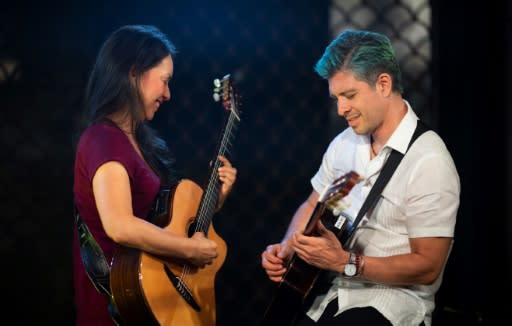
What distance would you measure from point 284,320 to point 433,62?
4.76ft

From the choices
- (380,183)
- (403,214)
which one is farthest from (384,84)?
(403,214)

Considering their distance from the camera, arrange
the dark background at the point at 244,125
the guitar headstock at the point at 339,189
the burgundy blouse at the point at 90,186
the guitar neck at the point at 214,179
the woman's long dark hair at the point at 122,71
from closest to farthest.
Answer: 1. the guitar headstock at the point at 339,189
2. the burgundy blouse at the point at 90,186
3. the woman's long dark hair at the point at 122,71
4. the guitar neck at the point at 214,179
5. the dark background at the point at 244,125

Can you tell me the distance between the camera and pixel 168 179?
2.21 meters

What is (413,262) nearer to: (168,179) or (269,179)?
(168,179)

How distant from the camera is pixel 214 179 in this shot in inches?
85.6

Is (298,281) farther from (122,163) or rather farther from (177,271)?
(122,163)

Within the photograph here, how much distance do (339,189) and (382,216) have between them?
0.31 m

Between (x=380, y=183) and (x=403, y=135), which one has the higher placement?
(x=403, y=135)

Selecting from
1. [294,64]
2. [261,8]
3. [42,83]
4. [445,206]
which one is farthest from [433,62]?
[42,83]

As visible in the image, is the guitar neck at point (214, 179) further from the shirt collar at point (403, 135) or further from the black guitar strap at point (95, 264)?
the shirt collar at point (403, 135)

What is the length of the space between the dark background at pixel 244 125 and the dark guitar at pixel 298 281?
0.82 m

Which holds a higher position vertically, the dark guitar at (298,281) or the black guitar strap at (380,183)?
the black guitar strap at (380,183)

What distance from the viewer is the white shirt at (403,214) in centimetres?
191

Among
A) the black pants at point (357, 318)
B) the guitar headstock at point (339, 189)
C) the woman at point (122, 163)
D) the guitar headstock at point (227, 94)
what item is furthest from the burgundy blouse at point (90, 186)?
the black pants at point (357, 318)
